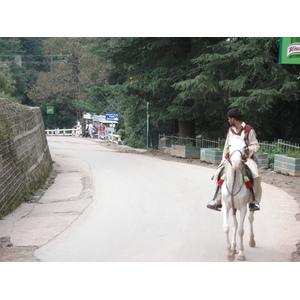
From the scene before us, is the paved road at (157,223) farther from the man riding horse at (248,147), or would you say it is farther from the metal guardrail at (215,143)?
the metal guardrail at (215,143)

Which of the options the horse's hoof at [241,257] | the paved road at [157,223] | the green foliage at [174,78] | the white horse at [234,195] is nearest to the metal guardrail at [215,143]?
the green foliage at [174,78]

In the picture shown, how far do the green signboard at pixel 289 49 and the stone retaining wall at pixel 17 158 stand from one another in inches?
260

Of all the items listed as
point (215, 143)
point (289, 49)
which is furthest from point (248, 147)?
point (215, 143)

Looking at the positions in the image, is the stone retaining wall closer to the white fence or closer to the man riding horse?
the man riding horse

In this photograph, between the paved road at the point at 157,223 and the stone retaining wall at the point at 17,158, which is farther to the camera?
the stone retaining wall at the point at 17,158

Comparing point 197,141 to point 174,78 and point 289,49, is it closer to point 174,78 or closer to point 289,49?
point 174,78

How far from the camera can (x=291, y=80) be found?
1459cm

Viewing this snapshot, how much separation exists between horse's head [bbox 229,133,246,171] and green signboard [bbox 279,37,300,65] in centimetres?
495

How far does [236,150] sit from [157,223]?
3.06 m

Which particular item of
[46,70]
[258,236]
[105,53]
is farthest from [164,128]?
[258,236]

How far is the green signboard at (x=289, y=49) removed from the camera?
995cm

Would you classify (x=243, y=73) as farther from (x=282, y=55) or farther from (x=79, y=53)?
(x=79, y=53)

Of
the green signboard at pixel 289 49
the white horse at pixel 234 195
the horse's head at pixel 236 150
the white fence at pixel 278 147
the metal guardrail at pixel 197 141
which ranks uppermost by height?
the green signboard at pixel 289 49

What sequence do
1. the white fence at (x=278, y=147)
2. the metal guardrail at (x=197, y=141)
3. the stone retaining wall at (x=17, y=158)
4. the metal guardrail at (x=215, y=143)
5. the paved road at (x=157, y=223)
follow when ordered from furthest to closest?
the metal guardrail at (x=197, y=141)
the metal guardrail at (x=215, y=143)
the white fence at (x=278, y=147)
the stone retaining wall at (x=17, y=158)
the paved road at (x=157, y=223)
